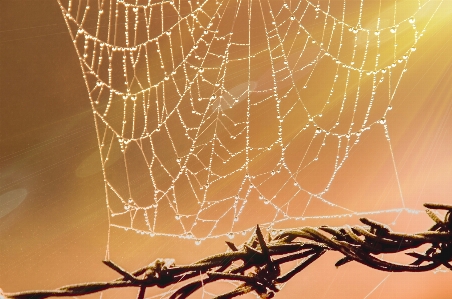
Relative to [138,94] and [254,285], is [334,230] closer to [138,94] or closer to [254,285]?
[254,285]

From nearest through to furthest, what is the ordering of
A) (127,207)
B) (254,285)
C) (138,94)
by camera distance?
(254,285)
(127,207)
(138,94)

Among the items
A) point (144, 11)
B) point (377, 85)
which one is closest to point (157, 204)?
Answer: point (144, 11)

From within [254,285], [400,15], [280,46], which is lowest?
[254,285]

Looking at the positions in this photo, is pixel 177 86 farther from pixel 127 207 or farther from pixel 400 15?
pixel 400 15

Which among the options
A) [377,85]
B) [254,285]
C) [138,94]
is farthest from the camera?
[377,85]

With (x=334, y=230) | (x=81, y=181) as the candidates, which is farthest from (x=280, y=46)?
(x=334, y=230)

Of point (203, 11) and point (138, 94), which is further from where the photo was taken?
point (203, 11)

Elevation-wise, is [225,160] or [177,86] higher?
[177,86]
